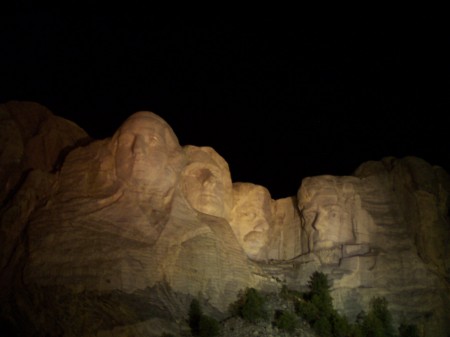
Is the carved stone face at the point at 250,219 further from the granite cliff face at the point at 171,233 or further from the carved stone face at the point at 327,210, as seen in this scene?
the carved stone face at the point at 327,210

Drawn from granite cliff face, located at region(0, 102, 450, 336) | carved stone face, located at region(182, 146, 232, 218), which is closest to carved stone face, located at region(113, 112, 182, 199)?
granite cliff face, located at region(0, 102, 450, 336)

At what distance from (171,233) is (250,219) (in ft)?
25.5

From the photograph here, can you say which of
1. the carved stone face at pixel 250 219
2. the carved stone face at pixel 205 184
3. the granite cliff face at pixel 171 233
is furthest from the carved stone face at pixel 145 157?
the carved stone face at pixel 250 219

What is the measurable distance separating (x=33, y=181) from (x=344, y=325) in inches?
554

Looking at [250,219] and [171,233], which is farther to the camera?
[250,219]

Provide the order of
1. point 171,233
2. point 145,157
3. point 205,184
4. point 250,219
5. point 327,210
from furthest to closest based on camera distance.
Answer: point 250,219 < point 327,210 < point 205,184 < point 145,157 < point 171,233

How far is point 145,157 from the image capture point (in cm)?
2470

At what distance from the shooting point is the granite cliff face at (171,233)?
845 inches

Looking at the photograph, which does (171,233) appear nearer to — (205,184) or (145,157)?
(145,157)

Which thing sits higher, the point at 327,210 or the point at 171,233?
the point at 327,210

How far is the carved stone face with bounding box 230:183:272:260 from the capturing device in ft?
100

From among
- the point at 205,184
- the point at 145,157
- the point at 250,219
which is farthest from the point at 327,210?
the point at 145,157

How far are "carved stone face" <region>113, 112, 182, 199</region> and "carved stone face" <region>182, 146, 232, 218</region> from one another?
8.61 ft

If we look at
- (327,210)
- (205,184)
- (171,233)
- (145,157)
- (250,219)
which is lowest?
(171,233)
